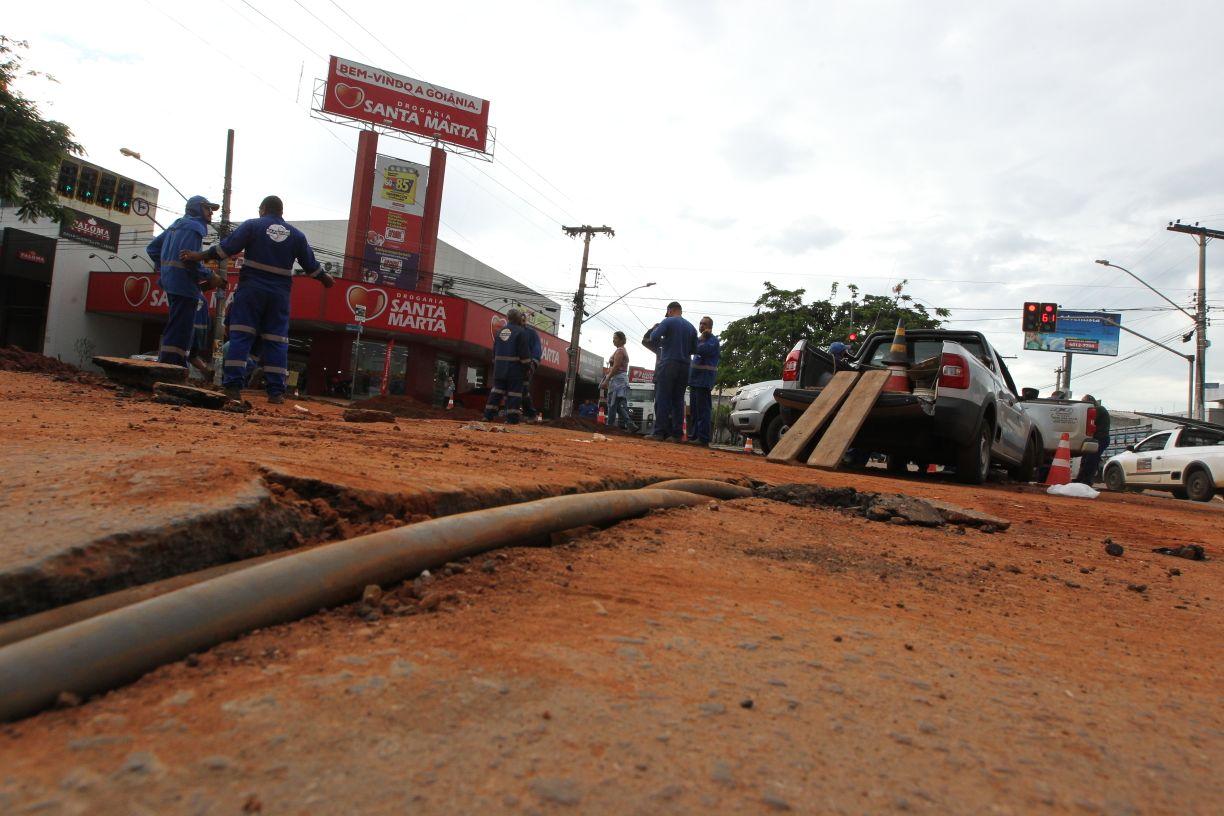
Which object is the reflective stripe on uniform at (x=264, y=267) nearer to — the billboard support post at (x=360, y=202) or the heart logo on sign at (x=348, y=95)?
the billboard support post at (x=360, y=202)

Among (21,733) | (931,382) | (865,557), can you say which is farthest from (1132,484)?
(21,733)

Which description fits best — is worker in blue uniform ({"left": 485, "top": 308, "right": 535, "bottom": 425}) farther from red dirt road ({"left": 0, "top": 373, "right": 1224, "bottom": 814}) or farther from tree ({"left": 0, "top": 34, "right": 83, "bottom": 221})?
tree ({"left": 0, "top": 34, "right": 83, "bottom": 221})

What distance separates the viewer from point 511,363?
988 centimetres

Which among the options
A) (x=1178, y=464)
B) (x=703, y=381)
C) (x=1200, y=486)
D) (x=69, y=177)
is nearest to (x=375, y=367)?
(x=69, y=177)

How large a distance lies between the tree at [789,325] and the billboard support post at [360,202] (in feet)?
51.4

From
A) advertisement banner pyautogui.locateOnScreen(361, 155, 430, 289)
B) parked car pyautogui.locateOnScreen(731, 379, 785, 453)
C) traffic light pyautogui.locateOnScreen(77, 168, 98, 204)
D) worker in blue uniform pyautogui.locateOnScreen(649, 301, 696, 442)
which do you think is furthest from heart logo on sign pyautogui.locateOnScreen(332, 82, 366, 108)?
parked car pyautogui.locateOnScreen(731, 379, 785, 453)

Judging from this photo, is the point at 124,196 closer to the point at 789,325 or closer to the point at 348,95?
the point at 348,95

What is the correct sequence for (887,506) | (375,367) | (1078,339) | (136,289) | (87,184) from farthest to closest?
(1078,339) < (87,184) < (136,289) < (375,367) < (887,506)

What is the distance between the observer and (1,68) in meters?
14.9

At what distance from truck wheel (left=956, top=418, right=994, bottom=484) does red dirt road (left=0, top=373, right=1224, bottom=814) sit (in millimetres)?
4365

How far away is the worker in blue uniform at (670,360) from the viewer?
990 cm

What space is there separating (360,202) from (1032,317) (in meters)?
26.1

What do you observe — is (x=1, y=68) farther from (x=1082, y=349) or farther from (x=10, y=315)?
(x=1082, y=349)

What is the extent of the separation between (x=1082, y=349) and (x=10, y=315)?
49.0 m
